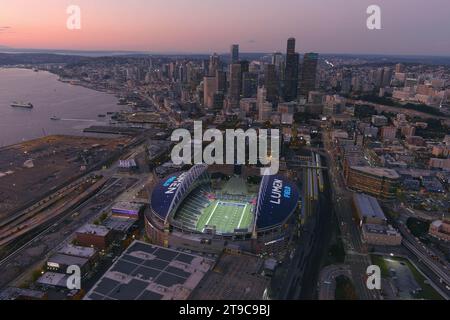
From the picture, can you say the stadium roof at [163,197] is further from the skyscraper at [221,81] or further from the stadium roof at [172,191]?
the skyscraper at [221,81]

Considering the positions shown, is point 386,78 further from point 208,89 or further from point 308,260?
point 308,260

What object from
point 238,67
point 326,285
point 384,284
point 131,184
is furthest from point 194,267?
point 238,67

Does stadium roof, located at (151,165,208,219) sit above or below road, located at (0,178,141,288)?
above

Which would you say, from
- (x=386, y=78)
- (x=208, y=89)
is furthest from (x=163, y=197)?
(x=386, y=78)

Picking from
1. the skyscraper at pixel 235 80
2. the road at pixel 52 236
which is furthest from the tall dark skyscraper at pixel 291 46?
the road at pixel 52 236

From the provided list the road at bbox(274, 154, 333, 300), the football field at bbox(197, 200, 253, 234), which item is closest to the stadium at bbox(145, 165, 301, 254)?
the football field at bbox(197, 200, 253, 234)

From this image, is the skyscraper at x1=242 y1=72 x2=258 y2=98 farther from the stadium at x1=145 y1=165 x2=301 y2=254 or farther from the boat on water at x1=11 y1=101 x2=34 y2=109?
the stadium at x1=145 y1=165 x2=301 y2=254
